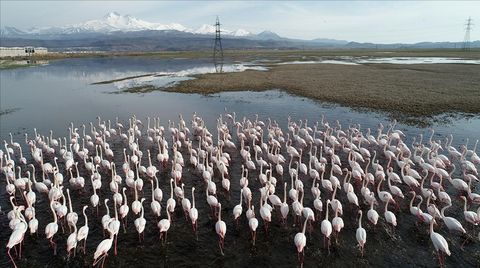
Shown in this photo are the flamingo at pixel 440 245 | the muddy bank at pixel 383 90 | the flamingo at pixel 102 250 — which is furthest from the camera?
the muddy bank at pixel 383 90

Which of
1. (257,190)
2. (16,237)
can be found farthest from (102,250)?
(257,190)

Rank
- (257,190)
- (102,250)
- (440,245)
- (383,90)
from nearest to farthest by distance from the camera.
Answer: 1. (440,245)
2. (102,250)
3. (257,190)
4. (383,90)

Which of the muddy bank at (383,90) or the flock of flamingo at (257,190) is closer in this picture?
the flock of flamingo at (257,190)

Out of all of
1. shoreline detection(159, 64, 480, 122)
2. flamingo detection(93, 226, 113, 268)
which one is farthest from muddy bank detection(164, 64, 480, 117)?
flamingo detection(93, 226, 113, 268)

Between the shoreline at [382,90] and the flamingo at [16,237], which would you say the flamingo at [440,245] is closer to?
the flamingo at [16,237]

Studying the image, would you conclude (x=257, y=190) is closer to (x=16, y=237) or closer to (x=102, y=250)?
(x=102, y=250)

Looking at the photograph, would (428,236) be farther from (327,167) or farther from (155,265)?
(155,265)

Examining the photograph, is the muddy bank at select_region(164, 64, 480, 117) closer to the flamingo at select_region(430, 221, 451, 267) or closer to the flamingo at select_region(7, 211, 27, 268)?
the flamingo at select_region(430, 221, 451, 267)

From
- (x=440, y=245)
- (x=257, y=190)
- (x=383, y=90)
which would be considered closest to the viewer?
(x=440, y=245)

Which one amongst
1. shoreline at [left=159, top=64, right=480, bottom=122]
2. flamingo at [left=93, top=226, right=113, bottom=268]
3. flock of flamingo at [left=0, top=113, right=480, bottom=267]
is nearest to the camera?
flamingo at [left=93, top=226, right=113, bottom=268]

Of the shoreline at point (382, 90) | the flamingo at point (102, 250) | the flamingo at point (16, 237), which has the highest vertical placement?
the shoreline at point (382, 90)

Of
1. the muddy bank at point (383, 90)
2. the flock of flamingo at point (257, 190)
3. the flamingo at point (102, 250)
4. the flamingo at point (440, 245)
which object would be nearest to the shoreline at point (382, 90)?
the muddy bank at point (383, 90)
